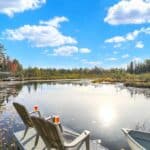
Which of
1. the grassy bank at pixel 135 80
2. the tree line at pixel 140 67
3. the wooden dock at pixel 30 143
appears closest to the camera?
the wooden dock at pixel 30 143

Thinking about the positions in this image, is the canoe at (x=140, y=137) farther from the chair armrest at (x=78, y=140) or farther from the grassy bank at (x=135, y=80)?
the grassy bank at (x=135, y=80)

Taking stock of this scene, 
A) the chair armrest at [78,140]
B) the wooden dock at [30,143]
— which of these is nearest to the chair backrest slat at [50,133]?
the chair armrest at [78,140]

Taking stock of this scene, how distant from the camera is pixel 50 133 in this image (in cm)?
462

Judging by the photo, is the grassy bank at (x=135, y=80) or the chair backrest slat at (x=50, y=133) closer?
the chair backrest slat at (x=50, y=133)

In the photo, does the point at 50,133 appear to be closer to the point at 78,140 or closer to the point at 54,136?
the point at 54,136

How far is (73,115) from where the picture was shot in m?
12.9

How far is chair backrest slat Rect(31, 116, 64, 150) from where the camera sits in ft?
14.6

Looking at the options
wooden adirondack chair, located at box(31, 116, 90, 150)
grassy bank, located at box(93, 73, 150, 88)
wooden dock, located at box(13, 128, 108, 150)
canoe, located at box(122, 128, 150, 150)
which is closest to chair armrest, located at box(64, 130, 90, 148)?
wooden adirondack chair, located at box(31, 116, 90, 150)

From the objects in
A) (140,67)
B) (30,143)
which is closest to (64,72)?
(140,67)

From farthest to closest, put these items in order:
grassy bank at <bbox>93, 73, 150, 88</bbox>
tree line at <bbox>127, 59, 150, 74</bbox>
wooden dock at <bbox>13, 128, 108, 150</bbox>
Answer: tree line at <bbox>127, 59, 150, 74</bbox>, grassy bank at <bbox>93, 73, 150, 88</bbox>, wooden dock at <bbox>13, 128, 108, 150</bbox>

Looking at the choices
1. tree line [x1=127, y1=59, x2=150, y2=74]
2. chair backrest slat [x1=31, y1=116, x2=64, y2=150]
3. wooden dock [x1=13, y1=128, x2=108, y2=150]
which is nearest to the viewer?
chair backrest slat [x1=31, y1=116, x2=64, y2=150]

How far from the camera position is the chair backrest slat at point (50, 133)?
4453mm

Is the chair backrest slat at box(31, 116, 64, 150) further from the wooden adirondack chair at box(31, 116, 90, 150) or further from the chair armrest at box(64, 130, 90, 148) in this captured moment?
the chair armrest at box(64, 130, 90, 148)

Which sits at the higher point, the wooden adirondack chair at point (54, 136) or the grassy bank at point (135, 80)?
the wooden adirondack chair at point (54, 136)
